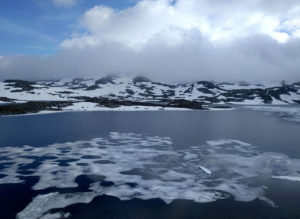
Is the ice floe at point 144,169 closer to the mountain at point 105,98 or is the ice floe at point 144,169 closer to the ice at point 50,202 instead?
the ice at point 50,202

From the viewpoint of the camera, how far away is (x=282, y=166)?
20625 millimetres

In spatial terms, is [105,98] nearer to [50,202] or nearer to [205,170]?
[205,170]

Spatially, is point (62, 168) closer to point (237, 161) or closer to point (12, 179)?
point (12, 179)

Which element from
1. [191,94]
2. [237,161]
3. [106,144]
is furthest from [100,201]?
[191,94]

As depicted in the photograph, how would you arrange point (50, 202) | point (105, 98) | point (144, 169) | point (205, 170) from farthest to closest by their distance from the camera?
1. point (105, 98)
2. point (144, 169)
3. point (205, 170)
4. point (50, 202)

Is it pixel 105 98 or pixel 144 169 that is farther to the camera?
pixel 105 98

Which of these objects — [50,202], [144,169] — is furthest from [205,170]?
[50,202]

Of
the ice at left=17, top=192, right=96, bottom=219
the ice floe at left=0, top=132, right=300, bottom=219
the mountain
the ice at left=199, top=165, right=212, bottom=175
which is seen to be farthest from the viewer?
the mountain

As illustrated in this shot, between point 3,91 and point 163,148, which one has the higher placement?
point 3,91

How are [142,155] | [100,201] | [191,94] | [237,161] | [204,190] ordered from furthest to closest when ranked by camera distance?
[191,94], [142,155], [237,161], [204,190], [100,201]

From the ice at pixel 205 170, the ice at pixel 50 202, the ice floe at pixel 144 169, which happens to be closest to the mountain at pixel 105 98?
the ice floe at pixel 144 169

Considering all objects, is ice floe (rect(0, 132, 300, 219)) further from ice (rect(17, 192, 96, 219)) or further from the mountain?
the mountain

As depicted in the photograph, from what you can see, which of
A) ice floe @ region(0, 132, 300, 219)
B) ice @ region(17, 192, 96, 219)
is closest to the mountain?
ice floe @ region(0, 132, 300, 219)

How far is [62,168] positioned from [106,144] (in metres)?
9.20
